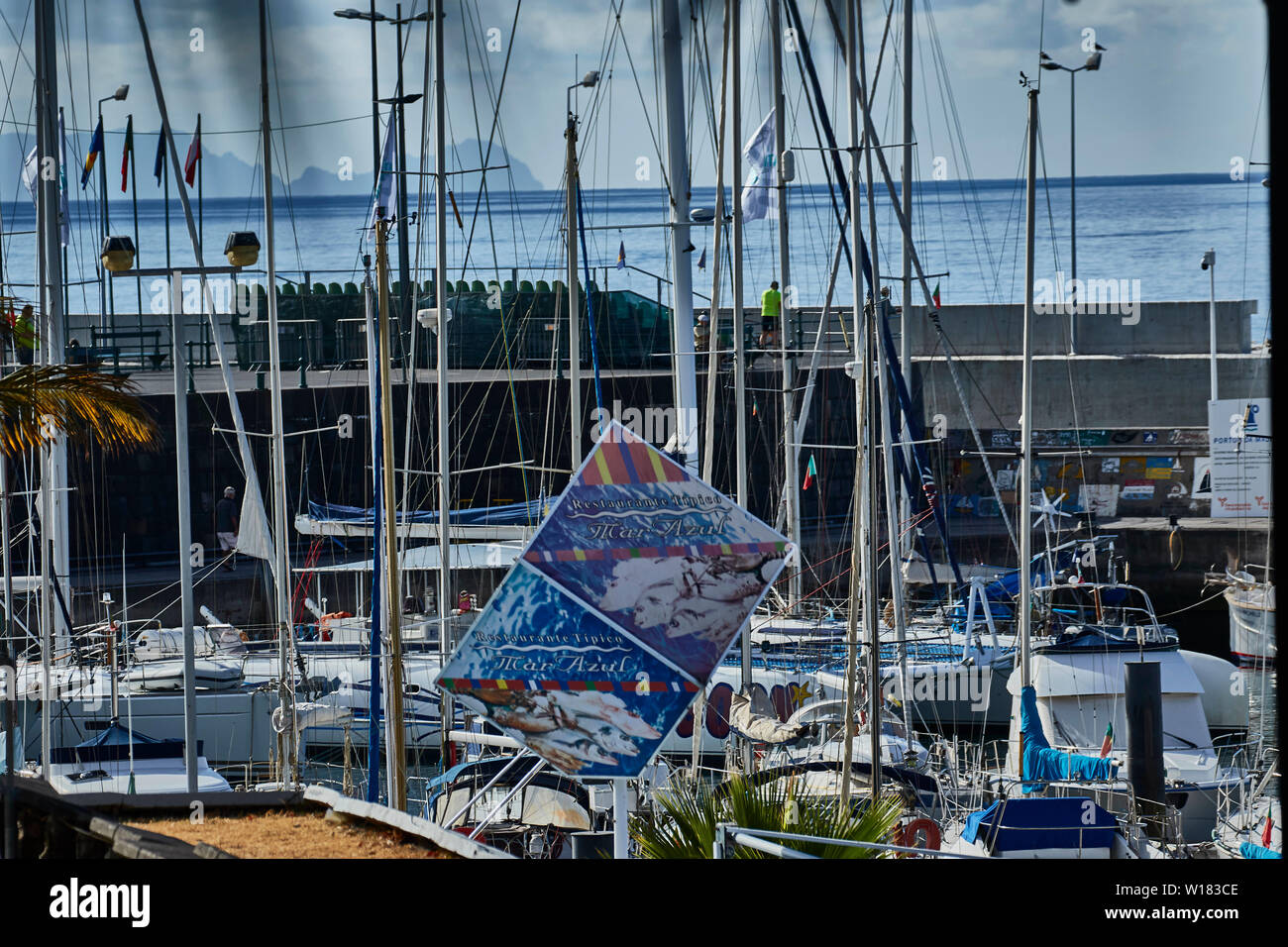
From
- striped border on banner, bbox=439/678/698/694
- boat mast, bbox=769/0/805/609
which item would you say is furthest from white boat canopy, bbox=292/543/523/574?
striped border on banner, bbox=439/678/698/694

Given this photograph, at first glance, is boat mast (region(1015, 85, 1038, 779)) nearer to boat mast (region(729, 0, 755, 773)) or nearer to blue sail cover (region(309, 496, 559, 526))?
boat mast (region(729, 0, 755, 773))

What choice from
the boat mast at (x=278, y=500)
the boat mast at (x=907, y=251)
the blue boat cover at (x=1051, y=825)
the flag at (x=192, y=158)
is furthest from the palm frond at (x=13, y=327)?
the boat mast at (x=907, y=251)

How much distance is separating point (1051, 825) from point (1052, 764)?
8.44ft

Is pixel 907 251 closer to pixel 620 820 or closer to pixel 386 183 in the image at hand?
pixel 386 183

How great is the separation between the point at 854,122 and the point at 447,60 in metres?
5.70

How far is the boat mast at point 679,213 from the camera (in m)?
Result: 10.9

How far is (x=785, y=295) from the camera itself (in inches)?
592

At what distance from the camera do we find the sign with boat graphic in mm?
6051

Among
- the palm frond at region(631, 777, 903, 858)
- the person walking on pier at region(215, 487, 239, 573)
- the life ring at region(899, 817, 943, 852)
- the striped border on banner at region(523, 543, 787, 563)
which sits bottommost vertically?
the life ring at region(899, 817, 943, 852)

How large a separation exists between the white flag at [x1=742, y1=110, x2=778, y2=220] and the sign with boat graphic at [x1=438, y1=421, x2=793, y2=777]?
7498mm

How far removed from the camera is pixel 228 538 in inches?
731
